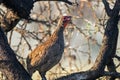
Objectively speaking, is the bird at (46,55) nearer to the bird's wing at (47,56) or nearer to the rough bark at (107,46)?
the bird's wing at (47,56)

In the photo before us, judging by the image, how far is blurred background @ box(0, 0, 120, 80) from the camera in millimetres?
5480

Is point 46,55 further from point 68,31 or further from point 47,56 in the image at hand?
point 68,31

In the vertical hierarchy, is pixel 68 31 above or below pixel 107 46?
below

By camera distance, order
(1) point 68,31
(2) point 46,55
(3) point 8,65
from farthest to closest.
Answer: (1) point 68,31
(2) point 46,55
(3) point 8,65

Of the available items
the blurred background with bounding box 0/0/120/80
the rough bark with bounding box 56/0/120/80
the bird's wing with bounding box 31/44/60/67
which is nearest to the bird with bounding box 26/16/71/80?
the bird's wing with bounding box 31/44/60/67

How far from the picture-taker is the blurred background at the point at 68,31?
5.48 m

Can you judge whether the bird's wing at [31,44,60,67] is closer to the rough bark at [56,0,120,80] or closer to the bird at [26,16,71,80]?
the bird at [26,16,71,80]

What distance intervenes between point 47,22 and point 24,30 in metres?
0.29

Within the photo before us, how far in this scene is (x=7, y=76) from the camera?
3.34 metres

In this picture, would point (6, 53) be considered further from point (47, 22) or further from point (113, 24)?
point (47, 22)

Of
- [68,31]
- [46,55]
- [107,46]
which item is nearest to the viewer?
[107,46]

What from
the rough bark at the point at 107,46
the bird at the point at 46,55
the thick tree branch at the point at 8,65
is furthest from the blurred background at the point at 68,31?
A: the thick tree branch at the point at 8,65

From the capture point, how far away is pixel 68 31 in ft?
18.7

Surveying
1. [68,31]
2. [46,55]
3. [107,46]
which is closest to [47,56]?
[46,55]
